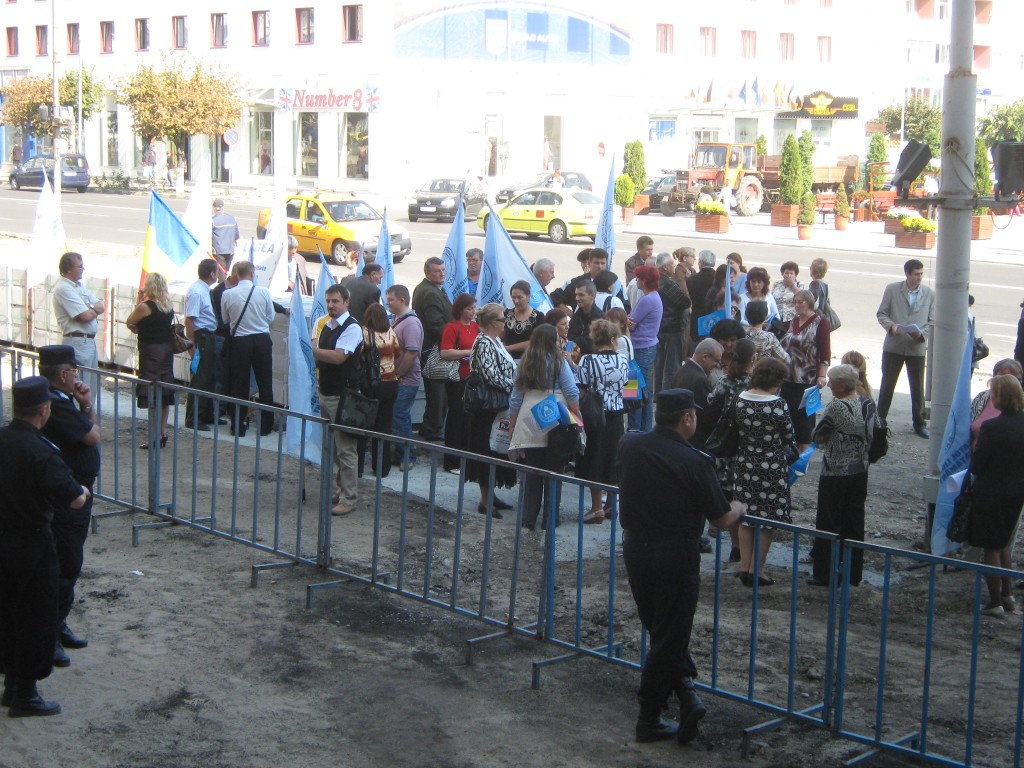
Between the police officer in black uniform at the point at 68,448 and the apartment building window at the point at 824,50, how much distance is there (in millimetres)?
65569

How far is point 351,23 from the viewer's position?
52250 millimetres

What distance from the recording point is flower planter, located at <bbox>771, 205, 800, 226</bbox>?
39547mm

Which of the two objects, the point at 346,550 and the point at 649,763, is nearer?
the point at 649,763

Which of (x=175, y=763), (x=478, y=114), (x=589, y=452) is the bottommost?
(x=175, y=763)

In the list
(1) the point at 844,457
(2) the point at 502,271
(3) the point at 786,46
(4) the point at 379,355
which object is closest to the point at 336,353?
(4) the point at 379,355

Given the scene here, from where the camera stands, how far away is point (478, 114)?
53.9 meters

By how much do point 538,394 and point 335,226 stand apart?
20.6m

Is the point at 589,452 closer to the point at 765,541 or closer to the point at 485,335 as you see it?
the point at 485,335

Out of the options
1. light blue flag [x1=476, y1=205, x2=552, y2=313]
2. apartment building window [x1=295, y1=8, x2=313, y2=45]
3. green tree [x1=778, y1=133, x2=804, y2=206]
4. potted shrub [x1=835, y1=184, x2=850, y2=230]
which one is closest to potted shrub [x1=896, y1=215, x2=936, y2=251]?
potted shrub [x1=835, y1=184, x2=850, y2=230]

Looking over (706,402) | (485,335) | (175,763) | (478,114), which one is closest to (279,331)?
(485,335)

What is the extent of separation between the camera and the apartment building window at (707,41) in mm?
60656

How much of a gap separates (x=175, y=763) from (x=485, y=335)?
454cm

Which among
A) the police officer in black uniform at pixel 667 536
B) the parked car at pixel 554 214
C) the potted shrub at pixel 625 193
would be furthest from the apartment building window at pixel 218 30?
the police officer in black uniform at pixel 667 536

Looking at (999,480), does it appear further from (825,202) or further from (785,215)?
(825,202)
